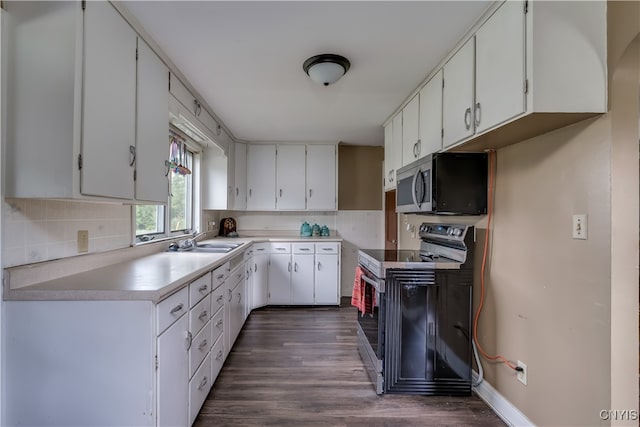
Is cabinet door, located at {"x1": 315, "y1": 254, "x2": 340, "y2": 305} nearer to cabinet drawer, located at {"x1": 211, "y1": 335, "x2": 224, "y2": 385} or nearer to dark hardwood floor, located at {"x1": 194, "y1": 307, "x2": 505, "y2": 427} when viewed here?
dark hardwood floor, located at {"x1": 194, "y1": 307, "x2": 505, "y2": 427}

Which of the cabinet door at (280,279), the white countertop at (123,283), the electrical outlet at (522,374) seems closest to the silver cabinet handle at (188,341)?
the white countertop at (123,283)

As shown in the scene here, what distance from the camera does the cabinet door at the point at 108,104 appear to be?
122 centimetres

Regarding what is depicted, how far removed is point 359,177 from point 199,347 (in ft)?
10.6

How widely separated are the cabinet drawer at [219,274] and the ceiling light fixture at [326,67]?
4.92 feet

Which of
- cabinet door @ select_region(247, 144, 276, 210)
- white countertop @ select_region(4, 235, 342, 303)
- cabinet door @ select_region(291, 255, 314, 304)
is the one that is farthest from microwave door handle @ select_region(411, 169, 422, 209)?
cabinet door @ select_region(247, 144, 276, 210)

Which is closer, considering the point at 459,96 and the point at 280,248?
the point at 459,96

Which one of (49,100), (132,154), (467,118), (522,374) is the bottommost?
(522,374)

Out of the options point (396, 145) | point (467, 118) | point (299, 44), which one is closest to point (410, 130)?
point (396, 145)

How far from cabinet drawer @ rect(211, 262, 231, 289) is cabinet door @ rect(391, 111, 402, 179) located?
1.76 m

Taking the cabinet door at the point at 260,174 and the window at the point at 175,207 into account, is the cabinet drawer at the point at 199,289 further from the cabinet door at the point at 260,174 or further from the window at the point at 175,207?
the cabinet door at the point at 260,174

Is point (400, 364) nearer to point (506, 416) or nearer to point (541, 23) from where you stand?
point (506, 416)

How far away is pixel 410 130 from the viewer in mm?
2508

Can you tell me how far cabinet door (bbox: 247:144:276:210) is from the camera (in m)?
4.08

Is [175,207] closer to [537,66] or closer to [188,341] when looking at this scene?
[188,341]
